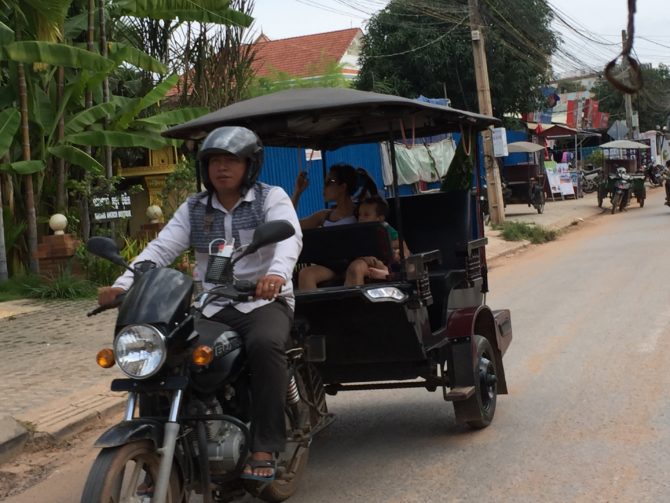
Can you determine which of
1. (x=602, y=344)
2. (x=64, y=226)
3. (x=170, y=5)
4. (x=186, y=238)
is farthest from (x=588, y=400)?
(x=170, y=5)

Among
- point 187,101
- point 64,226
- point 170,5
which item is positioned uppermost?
point 170,5

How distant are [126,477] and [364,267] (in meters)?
2.33

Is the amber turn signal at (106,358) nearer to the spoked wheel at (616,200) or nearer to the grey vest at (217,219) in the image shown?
the grey vest at (217,219)

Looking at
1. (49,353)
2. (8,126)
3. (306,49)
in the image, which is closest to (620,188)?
(306,49)

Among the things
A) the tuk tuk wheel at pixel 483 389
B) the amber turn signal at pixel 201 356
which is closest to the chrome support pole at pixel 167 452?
the amber turn signal at pixel 201 356

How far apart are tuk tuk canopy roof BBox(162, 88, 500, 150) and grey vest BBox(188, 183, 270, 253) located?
775mm

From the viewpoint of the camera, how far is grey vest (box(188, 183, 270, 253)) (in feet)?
13.7

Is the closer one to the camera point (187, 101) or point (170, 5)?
point (170, 5)

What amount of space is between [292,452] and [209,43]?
11887 mm

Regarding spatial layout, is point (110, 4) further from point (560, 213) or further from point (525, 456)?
point (560, 213)

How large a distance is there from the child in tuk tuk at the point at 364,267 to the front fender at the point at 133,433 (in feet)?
6.73

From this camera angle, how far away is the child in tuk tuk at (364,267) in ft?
17.3

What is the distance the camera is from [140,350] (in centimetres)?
333

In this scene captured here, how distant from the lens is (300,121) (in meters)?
5.36
